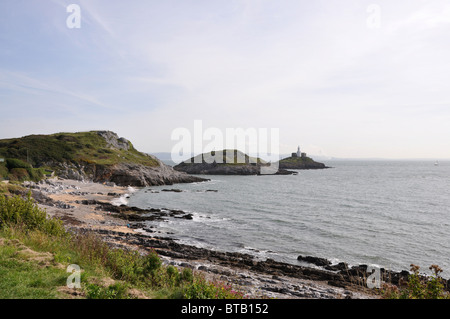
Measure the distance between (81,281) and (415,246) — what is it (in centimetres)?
2867

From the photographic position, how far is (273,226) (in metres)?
32.8

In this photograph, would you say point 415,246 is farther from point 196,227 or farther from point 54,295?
point 54,295

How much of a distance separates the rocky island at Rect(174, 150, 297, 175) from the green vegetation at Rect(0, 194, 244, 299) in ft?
413

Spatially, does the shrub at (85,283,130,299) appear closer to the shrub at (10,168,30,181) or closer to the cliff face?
the shrub at (10,168,30,181)

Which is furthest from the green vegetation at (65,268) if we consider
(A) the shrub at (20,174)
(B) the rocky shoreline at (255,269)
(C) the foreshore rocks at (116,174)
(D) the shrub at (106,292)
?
(C) the foreshore rocks at (116,174)

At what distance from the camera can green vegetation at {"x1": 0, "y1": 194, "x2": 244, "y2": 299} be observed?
A: 24.9 ft

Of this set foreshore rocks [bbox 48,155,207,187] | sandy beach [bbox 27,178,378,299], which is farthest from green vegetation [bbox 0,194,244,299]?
foreshore rocks [bbox 48,155,207,187]

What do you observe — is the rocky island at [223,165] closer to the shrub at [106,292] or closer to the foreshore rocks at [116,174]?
the foreshore rocks at [116,174]

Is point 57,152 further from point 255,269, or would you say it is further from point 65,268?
point 65,268

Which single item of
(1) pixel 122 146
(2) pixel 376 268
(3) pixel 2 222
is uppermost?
(1) pixel 122 146

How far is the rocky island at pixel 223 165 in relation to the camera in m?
140
